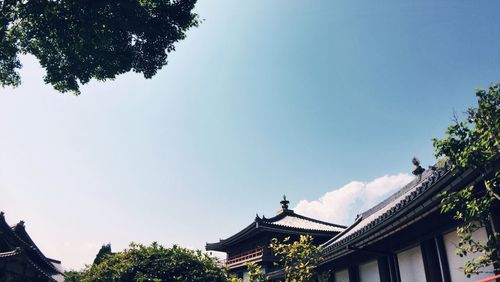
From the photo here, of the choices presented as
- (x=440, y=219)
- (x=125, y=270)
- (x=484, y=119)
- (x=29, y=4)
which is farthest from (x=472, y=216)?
(x=29, y=4)

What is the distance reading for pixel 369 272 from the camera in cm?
1140

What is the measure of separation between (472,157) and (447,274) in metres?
4.31

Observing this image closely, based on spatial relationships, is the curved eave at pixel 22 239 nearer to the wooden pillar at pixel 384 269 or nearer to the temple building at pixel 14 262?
the temple building at pixel 14 262

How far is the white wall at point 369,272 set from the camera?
10980mm

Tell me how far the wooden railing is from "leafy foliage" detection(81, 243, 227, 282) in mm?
13485

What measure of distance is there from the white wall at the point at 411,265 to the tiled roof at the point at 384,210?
1.27m

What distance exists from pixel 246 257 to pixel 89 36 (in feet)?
70.5

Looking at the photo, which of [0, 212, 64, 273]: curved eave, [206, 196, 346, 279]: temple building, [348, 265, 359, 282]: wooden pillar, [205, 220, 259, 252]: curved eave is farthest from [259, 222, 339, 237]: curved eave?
[0, 212, 64, 273]: curved eave

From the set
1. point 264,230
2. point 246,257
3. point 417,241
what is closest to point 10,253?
point 264,230

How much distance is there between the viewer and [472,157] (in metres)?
4.98

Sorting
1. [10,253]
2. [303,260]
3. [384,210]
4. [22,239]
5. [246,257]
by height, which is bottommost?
[303,260]

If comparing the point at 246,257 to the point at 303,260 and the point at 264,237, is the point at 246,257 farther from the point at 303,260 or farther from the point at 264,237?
the point at 303,260

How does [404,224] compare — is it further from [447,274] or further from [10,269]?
[10,269]

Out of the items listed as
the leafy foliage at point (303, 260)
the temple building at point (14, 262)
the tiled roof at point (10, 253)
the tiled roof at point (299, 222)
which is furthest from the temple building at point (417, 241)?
the tiled roof at point (299, 222)
